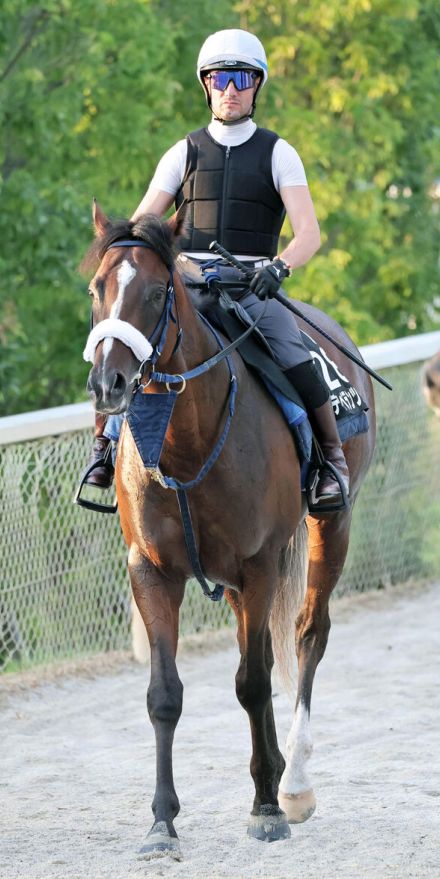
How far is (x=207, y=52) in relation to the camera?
20.4 feet

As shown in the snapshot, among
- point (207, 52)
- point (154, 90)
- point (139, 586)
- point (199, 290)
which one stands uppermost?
point (154, 90)

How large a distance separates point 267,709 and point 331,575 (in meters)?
1.25

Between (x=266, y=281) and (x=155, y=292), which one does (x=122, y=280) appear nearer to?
(x=155, y=292)

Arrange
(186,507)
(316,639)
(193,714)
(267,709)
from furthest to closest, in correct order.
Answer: (193,714) < (316,639) < (267,709) < (186,507)

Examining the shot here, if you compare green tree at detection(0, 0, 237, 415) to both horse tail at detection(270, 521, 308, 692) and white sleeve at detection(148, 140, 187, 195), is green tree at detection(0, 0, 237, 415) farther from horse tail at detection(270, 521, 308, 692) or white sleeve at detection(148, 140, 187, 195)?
white sleeve at detection(148, 140, 187, 195)

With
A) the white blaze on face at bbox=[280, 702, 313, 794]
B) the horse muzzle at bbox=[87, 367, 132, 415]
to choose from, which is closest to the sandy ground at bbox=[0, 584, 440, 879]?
the white blaze on face at bbox=[280, 702, 313, 794]

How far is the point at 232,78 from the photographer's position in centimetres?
620

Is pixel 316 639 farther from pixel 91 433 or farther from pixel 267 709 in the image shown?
pixel 91 433

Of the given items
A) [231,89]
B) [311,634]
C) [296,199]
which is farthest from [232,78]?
[311,634]

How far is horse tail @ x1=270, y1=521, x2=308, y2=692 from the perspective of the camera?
6.67 m

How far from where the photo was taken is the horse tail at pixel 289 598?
6.67 metres

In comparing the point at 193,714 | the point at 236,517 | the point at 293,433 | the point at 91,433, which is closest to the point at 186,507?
the point at 236,517

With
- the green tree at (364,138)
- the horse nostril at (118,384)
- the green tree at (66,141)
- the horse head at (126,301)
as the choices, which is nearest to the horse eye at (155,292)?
the horse head at (126,301)

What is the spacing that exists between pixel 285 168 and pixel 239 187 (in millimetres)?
193
